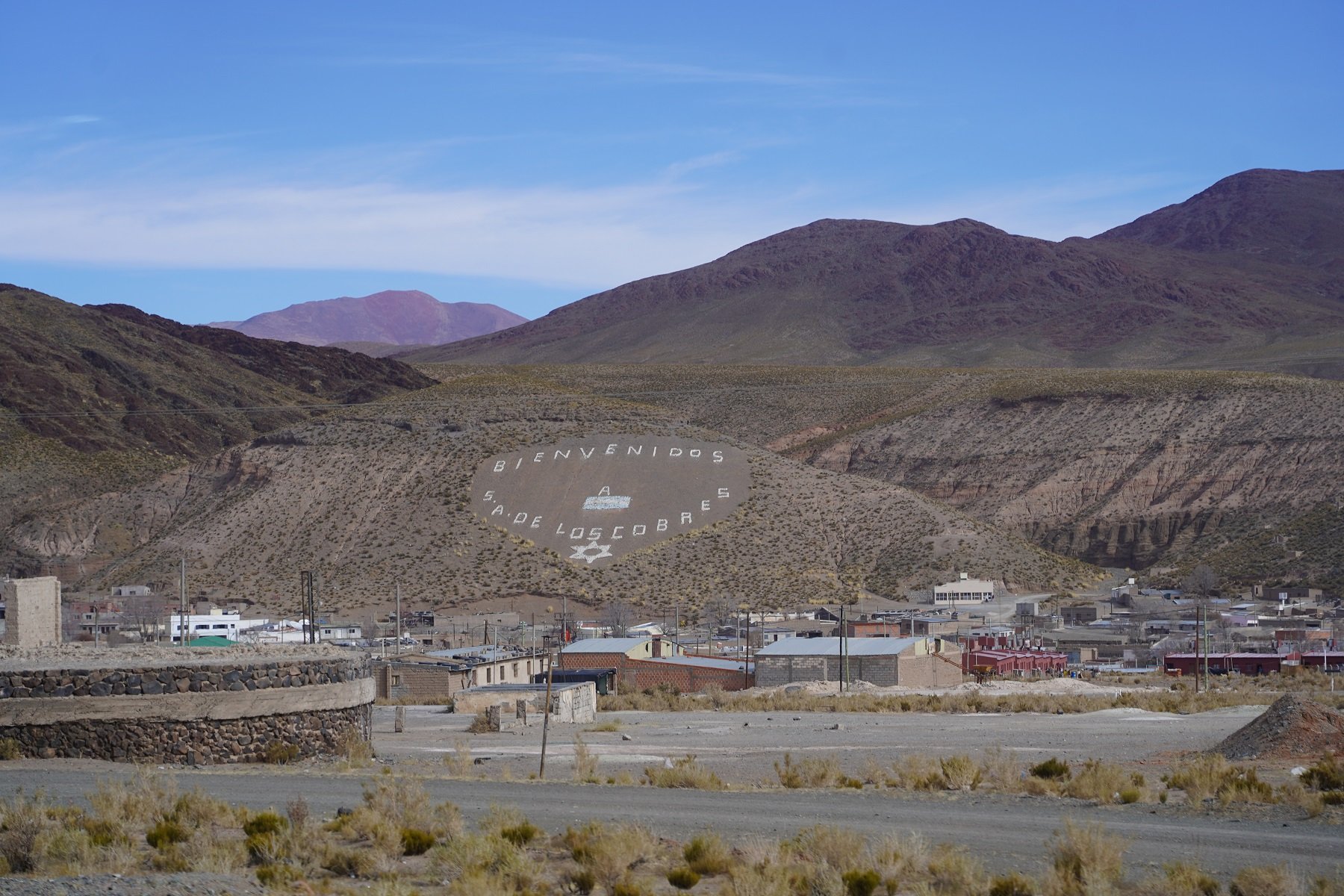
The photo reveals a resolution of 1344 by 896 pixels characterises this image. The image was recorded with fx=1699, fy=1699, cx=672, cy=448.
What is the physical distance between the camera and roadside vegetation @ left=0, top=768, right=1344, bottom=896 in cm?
1302

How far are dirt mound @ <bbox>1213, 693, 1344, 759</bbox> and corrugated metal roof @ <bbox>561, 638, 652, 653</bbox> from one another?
87.8 ft

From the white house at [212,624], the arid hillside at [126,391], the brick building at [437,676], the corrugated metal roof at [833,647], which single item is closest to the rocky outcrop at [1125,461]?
the arid hillside at [126,391]

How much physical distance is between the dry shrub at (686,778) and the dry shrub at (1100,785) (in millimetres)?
4002

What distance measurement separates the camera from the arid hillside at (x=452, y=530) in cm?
7769

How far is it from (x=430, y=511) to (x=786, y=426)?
54.4 m

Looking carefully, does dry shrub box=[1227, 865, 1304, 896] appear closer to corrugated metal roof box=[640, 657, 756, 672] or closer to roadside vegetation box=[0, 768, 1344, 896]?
roadside vegetation box=[0, 768, 1344, 896]

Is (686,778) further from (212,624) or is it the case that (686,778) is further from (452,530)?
(452,530)

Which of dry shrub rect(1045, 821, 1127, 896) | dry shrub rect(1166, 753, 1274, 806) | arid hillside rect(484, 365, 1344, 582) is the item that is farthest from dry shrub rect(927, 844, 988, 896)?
arid hillside rect(484, 365, 1344, 582)

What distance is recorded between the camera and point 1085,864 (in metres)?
13.2

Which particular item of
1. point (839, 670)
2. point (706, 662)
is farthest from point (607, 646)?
point (839, 670)

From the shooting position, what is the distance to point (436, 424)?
99.7 metres

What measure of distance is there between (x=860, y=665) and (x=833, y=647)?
5.65 ft

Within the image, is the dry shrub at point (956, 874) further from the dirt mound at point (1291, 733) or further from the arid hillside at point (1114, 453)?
the arid hillside at point (1114, 453)

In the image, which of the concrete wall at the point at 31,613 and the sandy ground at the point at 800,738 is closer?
the sandy ground at the point at 800,738
